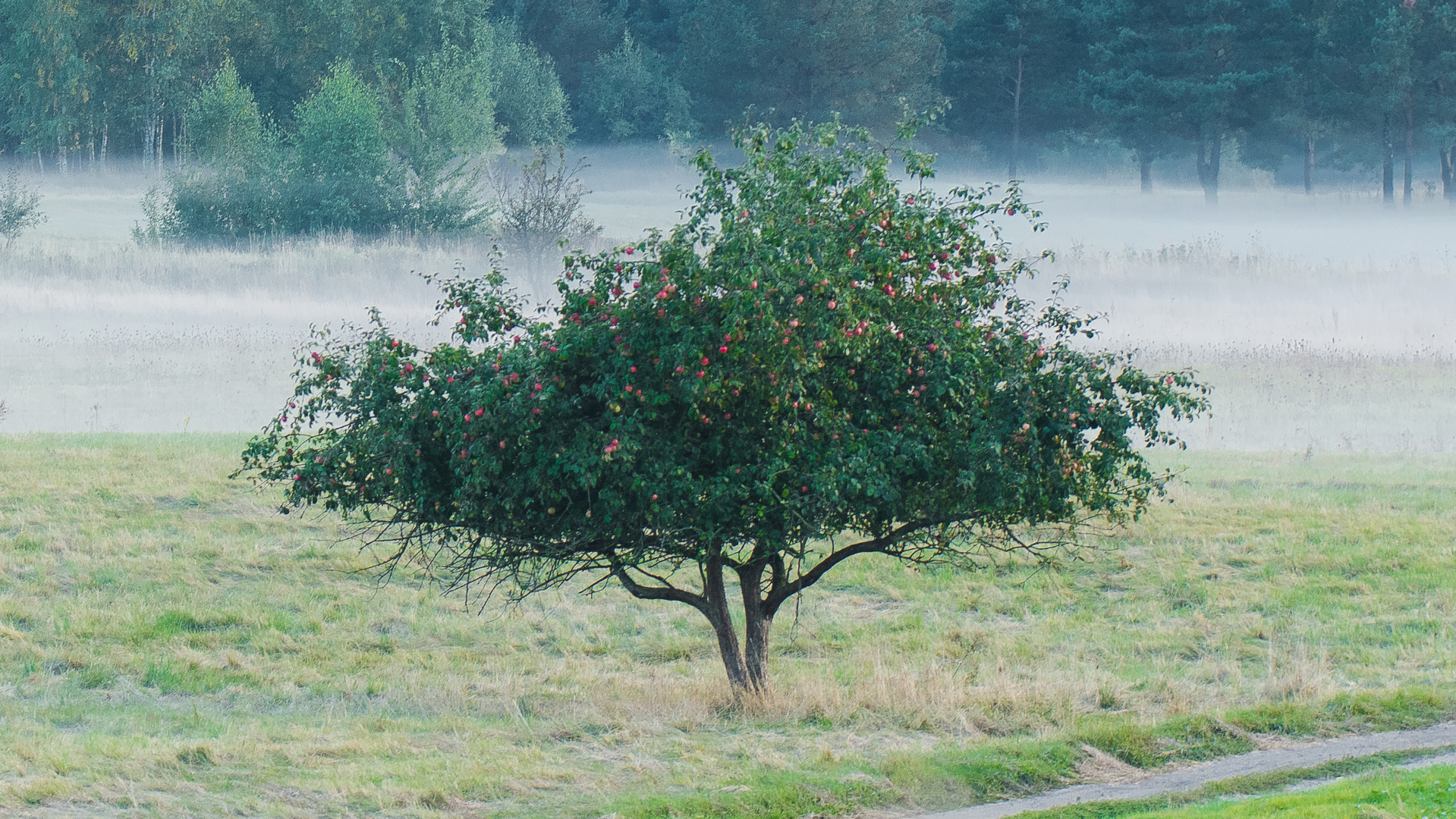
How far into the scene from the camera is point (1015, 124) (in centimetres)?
6109

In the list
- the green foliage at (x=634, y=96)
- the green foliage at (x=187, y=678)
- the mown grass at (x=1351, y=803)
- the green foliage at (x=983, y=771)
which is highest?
the green foliage at (x=634, y=96)

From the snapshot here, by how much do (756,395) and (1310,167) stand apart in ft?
187

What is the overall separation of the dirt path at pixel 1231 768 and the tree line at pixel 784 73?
1721 inches

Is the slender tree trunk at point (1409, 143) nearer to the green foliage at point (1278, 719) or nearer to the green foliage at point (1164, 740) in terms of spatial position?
the green foliage at point (1278, 719)

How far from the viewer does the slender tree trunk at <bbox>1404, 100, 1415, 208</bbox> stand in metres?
54.2

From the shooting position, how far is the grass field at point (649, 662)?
12250 mm

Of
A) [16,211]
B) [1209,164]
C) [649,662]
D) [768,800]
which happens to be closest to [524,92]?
[16,211]

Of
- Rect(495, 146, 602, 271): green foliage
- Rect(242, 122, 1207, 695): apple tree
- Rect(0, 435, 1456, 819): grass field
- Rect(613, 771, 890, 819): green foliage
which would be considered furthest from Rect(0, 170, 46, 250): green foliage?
Rect(613, 771, 890, 819): green foliage

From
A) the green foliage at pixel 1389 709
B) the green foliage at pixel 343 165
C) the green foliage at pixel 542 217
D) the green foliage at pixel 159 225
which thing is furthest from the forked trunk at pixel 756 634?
the green foliage at pixel 159 225

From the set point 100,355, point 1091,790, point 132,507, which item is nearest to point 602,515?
point 1091,790

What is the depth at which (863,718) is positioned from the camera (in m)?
15.1

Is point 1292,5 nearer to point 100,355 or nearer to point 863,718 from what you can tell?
point 100,355

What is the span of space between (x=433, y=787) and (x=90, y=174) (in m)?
57.7

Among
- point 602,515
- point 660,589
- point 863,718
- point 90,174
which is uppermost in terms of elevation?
point 90,174
